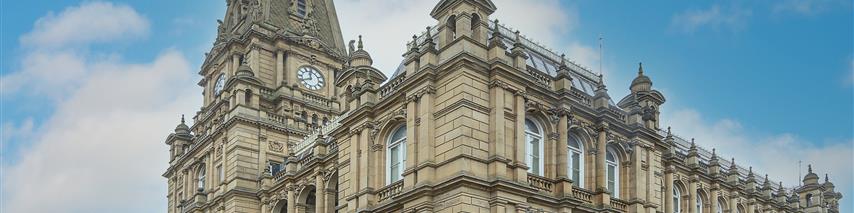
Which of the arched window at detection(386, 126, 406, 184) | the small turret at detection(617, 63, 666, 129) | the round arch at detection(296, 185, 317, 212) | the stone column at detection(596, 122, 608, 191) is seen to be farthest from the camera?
the round arch at detection(296, 185, 317, 212)

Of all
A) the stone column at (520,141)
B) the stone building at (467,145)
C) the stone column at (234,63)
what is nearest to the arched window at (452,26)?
the stone building at (467,145)

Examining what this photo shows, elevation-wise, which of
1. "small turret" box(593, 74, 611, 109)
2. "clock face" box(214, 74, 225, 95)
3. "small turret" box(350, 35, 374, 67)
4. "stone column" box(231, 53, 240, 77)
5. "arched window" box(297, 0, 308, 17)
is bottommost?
"small turret" box(593, 74, 611, 109)

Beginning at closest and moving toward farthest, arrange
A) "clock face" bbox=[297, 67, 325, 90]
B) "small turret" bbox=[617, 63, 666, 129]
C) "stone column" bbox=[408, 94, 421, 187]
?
"stone column" bbox=[408, 94, 421, 187] < "small turret" bbox=[617, 63, 666, 129] < "clock face" bbox=[297, 67, 325, 90]

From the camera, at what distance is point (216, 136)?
56.8m

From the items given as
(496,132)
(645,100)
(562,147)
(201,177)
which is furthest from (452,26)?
(201,177)

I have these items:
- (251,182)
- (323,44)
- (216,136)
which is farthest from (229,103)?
(323,44)

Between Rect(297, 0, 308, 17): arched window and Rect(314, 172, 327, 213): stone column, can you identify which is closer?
Rect(314, 172, 327, 213): stone column

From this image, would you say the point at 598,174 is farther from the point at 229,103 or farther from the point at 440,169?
the point at 229,103

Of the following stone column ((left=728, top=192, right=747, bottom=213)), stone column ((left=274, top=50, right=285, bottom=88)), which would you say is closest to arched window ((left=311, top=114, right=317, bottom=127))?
stone column ((left=274, top=50, right=285, bottom=88))

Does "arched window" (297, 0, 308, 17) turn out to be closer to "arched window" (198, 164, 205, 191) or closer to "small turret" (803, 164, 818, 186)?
"arched window" (198, 164, 205, 191)

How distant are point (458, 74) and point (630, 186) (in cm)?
993

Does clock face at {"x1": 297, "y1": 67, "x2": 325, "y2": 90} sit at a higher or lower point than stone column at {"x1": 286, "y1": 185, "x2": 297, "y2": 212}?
higher

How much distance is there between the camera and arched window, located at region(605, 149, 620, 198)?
3831 cm

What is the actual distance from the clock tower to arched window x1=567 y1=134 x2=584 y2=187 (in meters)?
21.2
